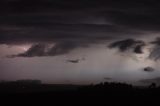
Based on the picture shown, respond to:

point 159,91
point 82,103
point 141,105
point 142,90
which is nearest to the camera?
point 141,105

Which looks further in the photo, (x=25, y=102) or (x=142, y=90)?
(x=142, y=90)

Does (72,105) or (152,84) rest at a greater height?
(152,84)

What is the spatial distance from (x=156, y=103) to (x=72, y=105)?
25.6 m

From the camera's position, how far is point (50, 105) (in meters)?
140

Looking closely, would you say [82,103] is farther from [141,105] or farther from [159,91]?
[159,91]

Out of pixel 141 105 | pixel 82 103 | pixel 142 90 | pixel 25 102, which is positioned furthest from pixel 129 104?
pixel 142 90

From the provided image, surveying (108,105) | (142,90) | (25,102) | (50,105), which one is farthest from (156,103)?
(142,90)

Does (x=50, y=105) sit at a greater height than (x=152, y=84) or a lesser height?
lesser

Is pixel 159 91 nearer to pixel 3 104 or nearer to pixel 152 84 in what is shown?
pixel 152 84

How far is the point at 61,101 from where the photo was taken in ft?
491

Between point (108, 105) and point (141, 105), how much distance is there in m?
11.1

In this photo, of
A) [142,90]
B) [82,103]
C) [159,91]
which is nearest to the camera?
[82,103]

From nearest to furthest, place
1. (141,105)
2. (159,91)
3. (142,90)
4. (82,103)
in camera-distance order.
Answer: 1. (141,105)
2. (82,103)
3. (159,91)
4. (142,90)

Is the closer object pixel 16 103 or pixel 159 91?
pixel 16 103
